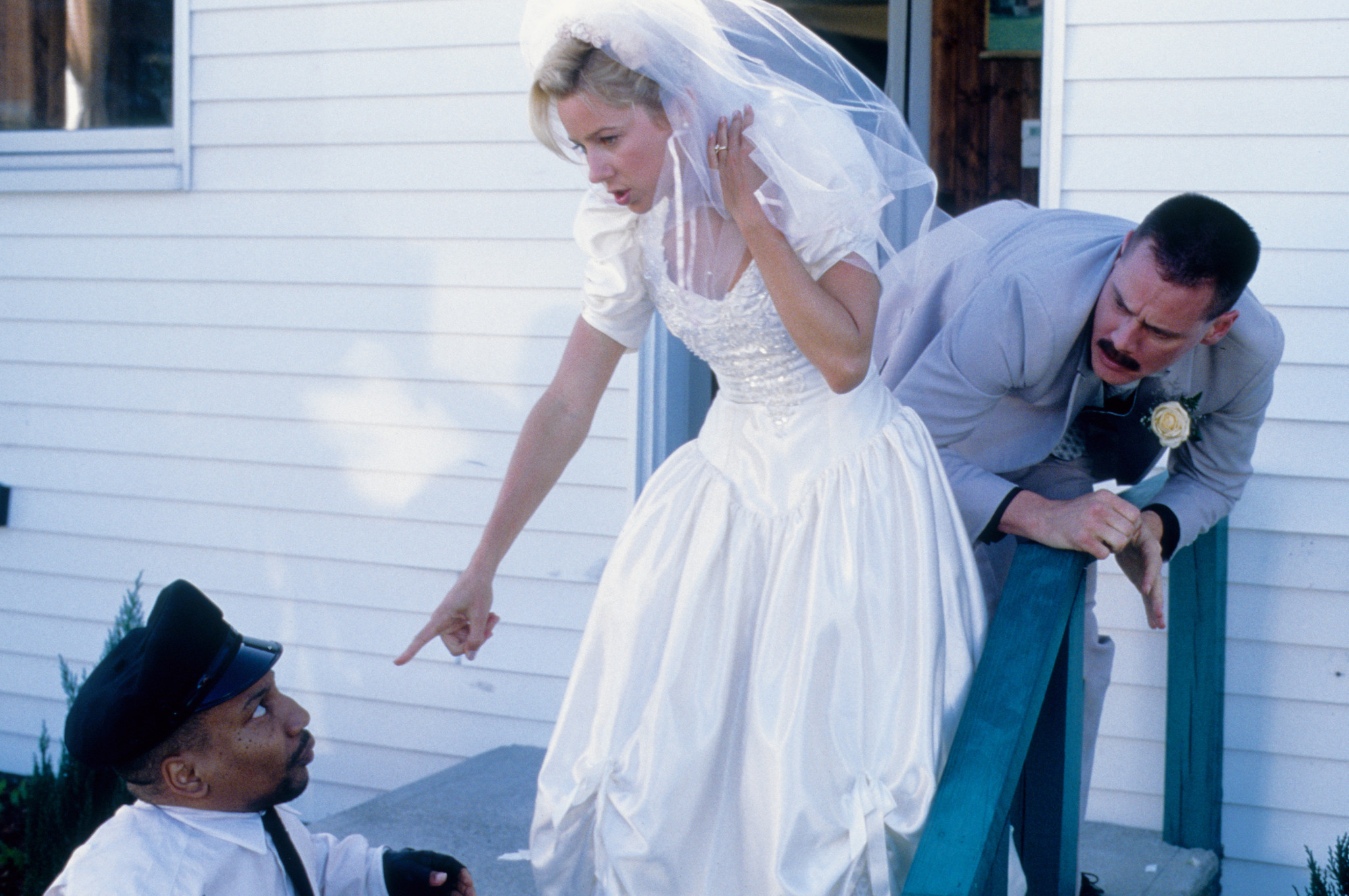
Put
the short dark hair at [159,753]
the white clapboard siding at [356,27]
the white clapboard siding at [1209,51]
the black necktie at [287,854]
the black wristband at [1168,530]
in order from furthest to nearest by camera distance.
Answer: the white clapboard siding at [356,27]
the white clapboard siding at [1209,51]
the black wristband at [1168,530]
the black necktie at [287,854]
the short dark hair at [159,753]

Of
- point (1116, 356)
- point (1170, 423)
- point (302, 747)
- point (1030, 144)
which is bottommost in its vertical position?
point (302, 747)

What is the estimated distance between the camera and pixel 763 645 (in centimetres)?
185

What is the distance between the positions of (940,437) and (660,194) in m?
0.69

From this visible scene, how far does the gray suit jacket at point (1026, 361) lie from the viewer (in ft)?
6.95

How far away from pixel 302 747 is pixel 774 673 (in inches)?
30.9

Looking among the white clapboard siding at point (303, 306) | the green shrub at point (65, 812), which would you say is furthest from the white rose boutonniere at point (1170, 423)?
the green shrub at point (65, 812)

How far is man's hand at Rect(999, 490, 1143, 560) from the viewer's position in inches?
73.4

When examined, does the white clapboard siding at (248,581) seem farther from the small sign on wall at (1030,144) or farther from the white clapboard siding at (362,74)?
the small sign on wall at (1030,144)

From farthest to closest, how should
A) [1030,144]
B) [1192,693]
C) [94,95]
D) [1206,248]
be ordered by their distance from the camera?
[1030,144]
[94,95]
[1192,693]
[1206,248]

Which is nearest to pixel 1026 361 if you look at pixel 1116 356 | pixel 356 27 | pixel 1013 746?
pixel 1116 356

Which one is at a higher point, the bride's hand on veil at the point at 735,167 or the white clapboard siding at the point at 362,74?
the white clapboard siding at the point at 362,74

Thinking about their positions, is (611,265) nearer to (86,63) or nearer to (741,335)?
(741,335)

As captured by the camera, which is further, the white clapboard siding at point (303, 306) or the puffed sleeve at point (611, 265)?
the white clapboard siding at point (303, 306)

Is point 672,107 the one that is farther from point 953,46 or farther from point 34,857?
point 953,46
